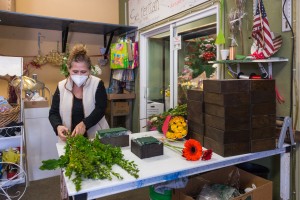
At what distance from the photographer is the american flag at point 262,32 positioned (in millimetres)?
1671

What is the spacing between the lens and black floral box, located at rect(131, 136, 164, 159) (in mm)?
1370

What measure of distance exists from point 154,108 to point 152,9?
141 cm

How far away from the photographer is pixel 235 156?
1409mm

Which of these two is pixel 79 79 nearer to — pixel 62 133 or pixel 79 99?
pixel 79 99

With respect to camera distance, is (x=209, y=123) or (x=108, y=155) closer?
(x=108, y=155)

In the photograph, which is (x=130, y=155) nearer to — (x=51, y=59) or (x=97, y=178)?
(x=97, y=178)

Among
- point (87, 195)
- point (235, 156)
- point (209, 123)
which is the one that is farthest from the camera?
point (209, 123)

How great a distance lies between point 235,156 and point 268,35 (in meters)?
0.89

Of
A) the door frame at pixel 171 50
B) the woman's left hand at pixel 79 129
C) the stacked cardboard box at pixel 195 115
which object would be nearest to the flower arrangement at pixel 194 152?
the stacked cardboard box at pixel 195 115

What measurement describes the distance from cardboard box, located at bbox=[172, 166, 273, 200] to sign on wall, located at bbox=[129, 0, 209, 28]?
166 cm

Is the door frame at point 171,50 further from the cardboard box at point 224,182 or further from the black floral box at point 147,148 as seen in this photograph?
the black floral box at point 147,148

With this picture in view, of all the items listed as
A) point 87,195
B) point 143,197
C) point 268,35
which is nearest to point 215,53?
point 268,35

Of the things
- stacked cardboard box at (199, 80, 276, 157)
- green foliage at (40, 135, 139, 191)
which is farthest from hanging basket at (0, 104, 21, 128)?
stacked cardboard box at (199, 80, 276, 157)

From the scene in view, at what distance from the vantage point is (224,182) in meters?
1.83
